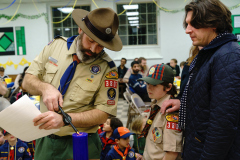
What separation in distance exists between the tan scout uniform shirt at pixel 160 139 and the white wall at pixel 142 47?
27.4 ft

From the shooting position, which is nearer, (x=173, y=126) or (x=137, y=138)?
(x=173, y=126)

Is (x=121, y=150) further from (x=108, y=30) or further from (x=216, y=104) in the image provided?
(x=216, y=104)

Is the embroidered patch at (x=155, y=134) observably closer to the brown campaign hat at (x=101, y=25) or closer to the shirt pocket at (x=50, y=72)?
the brown campaign hat at (x=101, y=25)

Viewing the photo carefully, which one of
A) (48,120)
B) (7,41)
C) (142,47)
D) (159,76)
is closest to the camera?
(48,120)

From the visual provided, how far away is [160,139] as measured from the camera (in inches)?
55.9

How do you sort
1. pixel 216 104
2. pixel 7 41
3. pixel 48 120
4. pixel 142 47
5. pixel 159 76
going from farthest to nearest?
pixel 142 47 < pixel 7 41 < pixel 159 76 < pixel 48 120 < pixel 216 104

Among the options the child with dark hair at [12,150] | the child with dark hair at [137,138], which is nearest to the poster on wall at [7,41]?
the child with dark hair at [12,150]

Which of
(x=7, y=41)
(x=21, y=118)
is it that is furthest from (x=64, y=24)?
(x=21, y=118)

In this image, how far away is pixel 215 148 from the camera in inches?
35.2

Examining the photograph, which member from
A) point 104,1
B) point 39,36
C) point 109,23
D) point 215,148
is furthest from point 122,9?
point 215,148

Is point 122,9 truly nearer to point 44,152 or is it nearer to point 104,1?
point 104,1

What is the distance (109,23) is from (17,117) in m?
0.75

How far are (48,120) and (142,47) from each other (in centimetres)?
926

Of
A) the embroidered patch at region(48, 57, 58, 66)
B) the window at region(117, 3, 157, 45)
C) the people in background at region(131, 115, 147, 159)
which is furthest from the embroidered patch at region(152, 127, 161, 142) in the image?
the window at region(117, 3, 157, 45)
